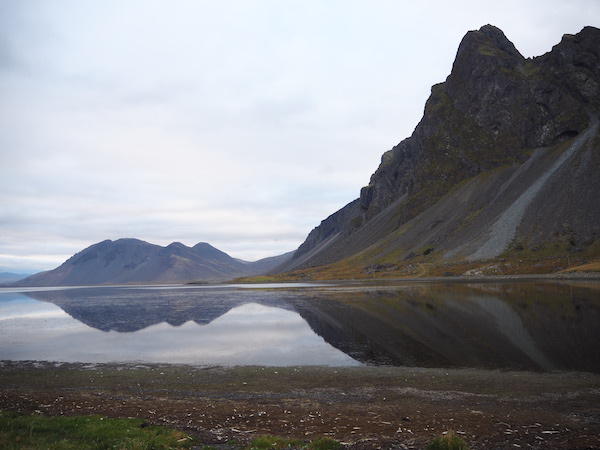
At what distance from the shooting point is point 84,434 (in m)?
15.2

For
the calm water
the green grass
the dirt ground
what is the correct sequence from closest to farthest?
1. the green grass
2. the dirt ground
3. the calm water

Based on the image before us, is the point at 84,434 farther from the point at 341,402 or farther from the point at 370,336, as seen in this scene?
the point at 370,336

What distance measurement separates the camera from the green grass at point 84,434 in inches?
539

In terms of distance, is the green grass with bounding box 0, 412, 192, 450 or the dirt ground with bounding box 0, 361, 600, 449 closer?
the green grass with bounding box 0, 412, 192, 450

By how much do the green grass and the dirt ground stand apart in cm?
141

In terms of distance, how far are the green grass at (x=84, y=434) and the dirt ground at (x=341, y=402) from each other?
4.62 ft

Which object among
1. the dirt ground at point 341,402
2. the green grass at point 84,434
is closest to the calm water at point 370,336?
the dirt ground at point 341,402

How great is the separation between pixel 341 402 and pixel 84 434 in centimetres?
1228

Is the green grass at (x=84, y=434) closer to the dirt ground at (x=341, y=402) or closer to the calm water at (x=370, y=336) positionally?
the dirt ground at (x=341, y=402)

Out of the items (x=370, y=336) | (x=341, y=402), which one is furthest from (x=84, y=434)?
(x=370, y=336)

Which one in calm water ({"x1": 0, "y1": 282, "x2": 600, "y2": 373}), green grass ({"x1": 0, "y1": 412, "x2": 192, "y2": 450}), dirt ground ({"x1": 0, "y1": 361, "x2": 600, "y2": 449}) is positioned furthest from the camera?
calm water ({"x1": 0, "y1": 282, "x2": 600, "y2": 373})

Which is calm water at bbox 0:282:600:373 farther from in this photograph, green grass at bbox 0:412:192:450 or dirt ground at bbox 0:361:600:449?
green grass at bbox 0:412:192:450

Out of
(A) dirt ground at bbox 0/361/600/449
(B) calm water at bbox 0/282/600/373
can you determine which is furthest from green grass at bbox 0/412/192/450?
(B) calm water at bbox 0/282/600/373

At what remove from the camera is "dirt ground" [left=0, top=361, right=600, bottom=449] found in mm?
15461
